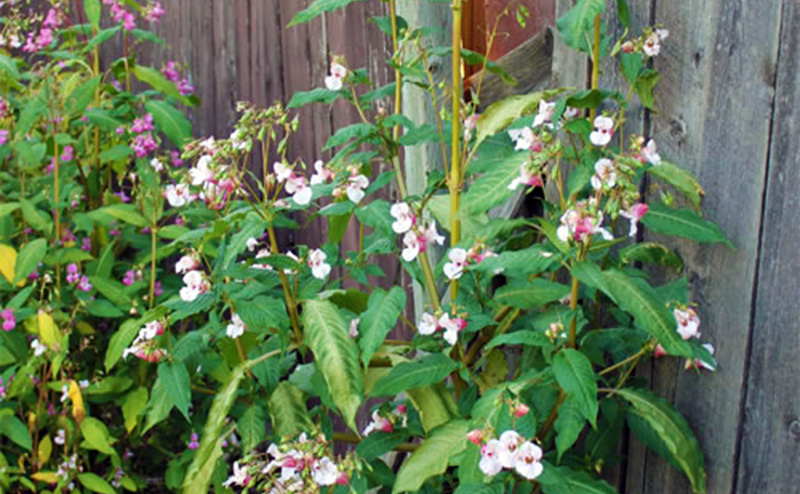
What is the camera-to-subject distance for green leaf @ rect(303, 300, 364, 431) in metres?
1.79

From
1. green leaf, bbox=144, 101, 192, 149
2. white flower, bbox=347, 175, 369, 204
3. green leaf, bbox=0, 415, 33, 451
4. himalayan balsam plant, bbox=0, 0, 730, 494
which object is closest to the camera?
himalayan balsam plant, bbox=0, 0, 730, 494

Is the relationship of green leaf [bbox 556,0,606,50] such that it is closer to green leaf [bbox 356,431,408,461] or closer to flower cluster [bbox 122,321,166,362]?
green leaf [bbox 356,431,408,461]

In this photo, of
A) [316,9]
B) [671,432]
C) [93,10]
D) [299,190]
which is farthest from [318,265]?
[93,10]

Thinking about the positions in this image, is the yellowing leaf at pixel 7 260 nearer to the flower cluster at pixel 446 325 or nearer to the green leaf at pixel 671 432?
the flower cluster at pixel 446 325

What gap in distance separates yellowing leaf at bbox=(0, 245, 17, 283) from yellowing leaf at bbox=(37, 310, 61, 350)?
24 centimetres

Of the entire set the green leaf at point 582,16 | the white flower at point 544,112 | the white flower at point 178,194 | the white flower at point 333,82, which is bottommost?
the white flower at point 178,194

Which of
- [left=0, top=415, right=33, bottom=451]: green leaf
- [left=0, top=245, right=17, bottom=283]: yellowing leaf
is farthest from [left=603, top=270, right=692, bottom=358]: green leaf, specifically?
[left=0, top=245, right=17, bottom=283]: yellowing leaf

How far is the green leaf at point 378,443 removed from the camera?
1.99 meters

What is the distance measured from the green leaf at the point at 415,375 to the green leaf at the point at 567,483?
261mm

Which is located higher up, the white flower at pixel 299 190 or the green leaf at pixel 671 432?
the white flower at pixel 299 190

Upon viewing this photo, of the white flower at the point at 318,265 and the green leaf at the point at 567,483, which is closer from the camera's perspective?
the green leaf at the point at 567,483

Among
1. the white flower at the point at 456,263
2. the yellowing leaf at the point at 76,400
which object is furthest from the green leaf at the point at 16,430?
the white flower at the point at 456,263

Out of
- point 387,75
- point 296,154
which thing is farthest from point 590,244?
point 296,154

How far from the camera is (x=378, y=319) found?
1.81m
